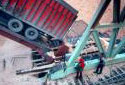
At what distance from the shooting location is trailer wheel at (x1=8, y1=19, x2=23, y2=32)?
1017 cm

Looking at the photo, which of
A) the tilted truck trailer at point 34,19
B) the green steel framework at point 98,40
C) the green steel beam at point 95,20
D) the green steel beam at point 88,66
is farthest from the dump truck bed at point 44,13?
the green steel beam at point 88,66

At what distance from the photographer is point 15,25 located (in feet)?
33.9

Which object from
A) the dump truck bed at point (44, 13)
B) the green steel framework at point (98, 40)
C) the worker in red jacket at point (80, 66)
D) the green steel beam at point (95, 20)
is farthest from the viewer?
the dump truck bed at point (44, 13)

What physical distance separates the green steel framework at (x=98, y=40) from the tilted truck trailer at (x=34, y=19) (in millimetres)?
1872

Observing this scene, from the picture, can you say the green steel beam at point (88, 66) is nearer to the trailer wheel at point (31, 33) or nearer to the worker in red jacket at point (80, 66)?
the worker in red jacket at point (80, 66)

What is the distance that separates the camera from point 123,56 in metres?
10.1

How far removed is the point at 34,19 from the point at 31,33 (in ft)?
2.79

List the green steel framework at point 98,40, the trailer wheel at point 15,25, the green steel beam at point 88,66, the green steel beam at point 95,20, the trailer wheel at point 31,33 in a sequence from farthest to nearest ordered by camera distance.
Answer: the trailer wheel at point 31,33 < the trailer wheel at point 15,25 < the green steel beam at point 88,66 < the green steel framework at point 98,40 < the green steel beam at point 95,20

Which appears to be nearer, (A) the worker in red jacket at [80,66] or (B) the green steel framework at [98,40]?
(B) the green steel framework at [98,40]

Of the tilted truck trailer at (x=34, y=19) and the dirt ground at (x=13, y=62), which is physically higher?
the tilted truck trailer at (x=34, y=19)

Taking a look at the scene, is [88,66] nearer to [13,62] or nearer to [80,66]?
[80,66]

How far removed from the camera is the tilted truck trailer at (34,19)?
9.73 meters

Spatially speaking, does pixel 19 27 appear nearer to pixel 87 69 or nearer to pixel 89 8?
pixel 87 69

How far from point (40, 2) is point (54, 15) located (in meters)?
0.92
